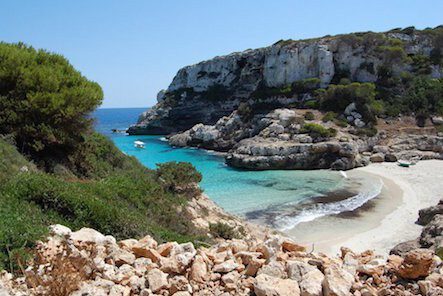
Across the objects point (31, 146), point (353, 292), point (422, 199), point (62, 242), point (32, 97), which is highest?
point (32, 97)

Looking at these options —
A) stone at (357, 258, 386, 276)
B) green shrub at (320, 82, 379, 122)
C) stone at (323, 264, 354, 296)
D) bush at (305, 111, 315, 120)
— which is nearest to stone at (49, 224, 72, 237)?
stone at (323, 264, 354, 296)

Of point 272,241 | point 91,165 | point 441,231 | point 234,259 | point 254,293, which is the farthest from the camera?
point 441,231

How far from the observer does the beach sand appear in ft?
61.2

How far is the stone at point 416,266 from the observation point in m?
5.11

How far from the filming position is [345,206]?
2586cm

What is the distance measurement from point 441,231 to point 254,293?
1449 cm

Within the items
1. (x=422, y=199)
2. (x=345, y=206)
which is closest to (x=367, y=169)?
(x=422, y=199)

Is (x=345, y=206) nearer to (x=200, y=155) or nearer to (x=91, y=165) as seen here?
(x=91, y=165)

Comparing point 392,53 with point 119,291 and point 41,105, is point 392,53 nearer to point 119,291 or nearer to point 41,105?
point 41,105

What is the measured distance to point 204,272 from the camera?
510 cm

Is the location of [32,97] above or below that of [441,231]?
above

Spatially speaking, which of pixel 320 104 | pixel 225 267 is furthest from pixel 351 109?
pixel 225 267

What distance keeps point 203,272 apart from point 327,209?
70.7ft

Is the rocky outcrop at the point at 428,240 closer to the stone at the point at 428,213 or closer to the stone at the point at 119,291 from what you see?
the stone at the point at 428,213
